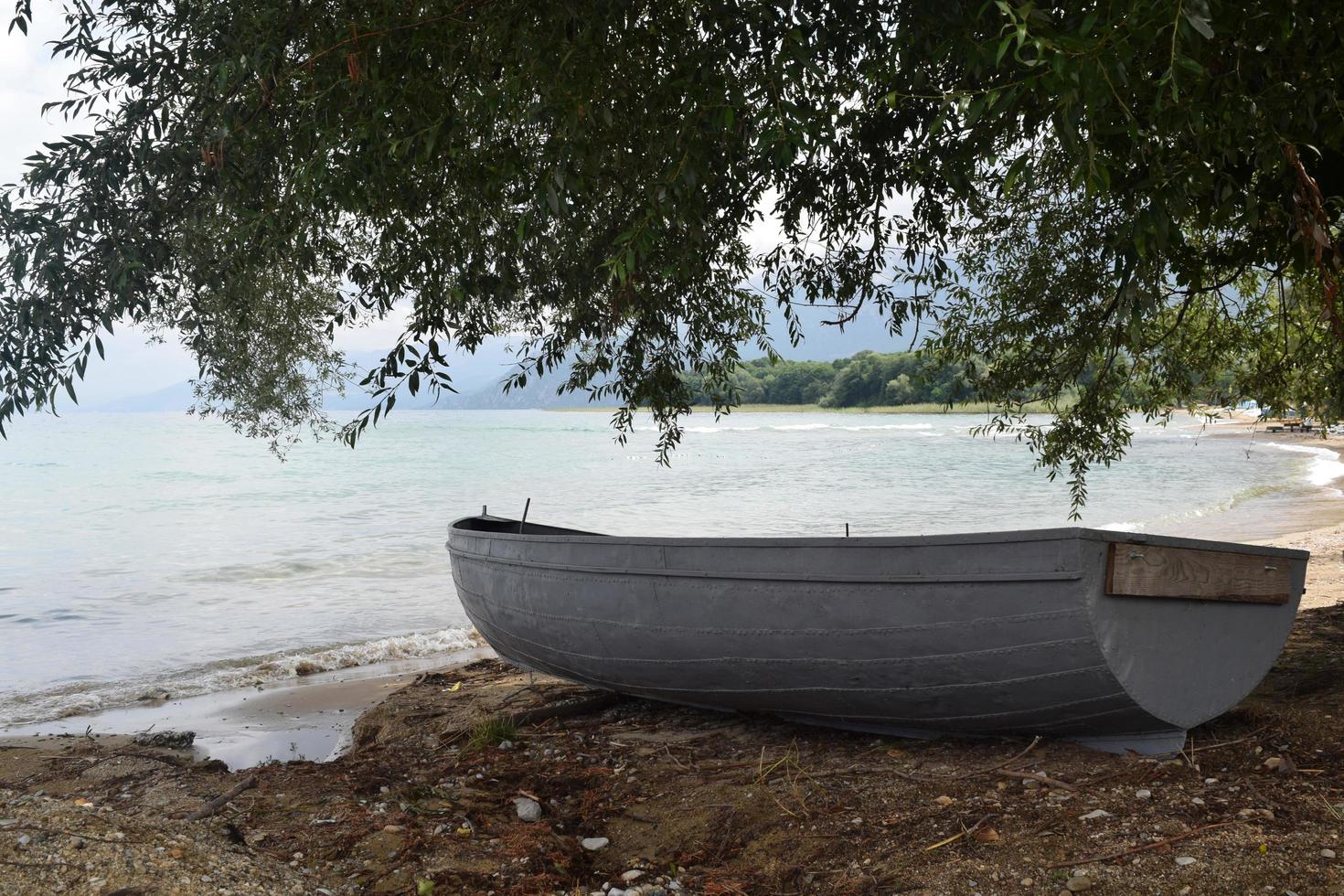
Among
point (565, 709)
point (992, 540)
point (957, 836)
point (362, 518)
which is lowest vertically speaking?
point (362, 518)

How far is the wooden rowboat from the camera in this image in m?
3.92

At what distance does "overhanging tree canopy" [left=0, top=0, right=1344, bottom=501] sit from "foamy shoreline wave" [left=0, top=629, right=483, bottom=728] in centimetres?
326

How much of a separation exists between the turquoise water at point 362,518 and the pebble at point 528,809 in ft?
19.5

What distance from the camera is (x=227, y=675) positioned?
9.53 metres

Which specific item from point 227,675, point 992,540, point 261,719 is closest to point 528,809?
point 992,540

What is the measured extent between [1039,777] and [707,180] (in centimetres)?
301

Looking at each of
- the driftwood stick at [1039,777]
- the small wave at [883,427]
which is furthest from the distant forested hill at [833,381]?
the driftwood stick at [1039,777]

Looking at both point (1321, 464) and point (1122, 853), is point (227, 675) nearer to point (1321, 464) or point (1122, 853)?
point (1122, 853)

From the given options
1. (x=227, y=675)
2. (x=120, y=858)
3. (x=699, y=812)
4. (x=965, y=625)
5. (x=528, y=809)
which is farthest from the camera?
(x=227, y=675)

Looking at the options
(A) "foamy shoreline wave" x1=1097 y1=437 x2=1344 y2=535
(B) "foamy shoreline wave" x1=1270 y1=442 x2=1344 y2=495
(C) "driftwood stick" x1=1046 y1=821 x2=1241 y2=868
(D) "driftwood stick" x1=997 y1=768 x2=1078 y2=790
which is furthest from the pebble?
(B) "foamy shoreline wave" x1=1270 y1=442 x2=1344 y2=495

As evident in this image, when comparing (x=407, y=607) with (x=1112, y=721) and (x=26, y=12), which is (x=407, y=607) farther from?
(x=1112, y=721)

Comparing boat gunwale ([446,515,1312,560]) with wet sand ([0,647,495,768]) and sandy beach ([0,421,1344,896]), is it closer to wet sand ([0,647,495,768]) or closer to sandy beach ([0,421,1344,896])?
sandy beach ([0,421,1344,896])

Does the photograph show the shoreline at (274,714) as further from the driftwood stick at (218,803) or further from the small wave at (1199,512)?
the small wave at (1199,512)

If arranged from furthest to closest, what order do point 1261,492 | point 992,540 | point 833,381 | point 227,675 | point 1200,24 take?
point 833,381
point 1261,492
point 227,675
point 992,540
point 1200,24
